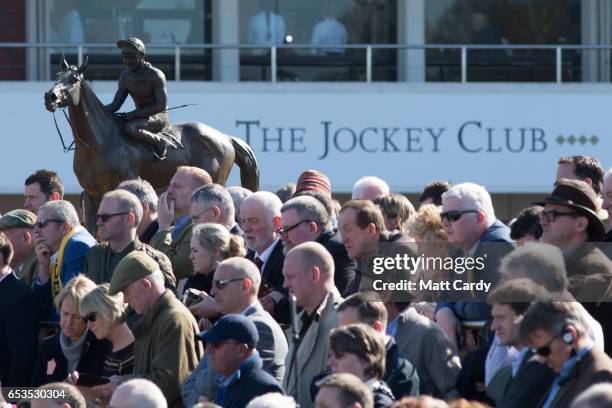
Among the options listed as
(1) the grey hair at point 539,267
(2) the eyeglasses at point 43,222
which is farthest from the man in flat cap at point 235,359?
(2) the eyeglasses at point 43,222

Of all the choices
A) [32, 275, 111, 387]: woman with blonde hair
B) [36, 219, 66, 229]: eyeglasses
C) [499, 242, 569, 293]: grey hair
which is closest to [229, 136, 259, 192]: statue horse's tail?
[36, 219, 66, 229]: eyeglasses

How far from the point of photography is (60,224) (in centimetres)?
860

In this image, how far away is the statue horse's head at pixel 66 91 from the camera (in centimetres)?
1155

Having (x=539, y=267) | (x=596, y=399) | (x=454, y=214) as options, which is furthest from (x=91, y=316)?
(x=596, y=399)

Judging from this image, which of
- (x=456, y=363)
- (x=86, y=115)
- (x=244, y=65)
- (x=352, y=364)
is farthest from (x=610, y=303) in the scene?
(x=244, y=65)

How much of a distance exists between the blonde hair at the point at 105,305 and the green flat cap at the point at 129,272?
6 cm

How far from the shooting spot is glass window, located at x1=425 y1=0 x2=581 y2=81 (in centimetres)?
2202

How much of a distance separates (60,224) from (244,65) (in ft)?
43.2

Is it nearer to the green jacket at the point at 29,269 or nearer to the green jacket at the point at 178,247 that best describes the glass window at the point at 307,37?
the green jacket at the point at 29,269

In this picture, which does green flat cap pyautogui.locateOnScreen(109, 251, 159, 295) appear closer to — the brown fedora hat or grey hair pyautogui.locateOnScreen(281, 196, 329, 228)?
grey hair pyautogui.locateOnScreen(281, 196, 329, 228)

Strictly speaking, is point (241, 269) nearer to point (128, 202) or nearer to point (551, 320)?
point (128, 202)

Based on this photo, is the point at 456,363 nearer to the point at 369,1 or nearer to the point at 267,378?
the point at 267,378

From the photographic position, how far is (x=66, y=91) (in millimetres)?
11703

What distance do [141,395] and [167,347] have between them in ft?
3.85
